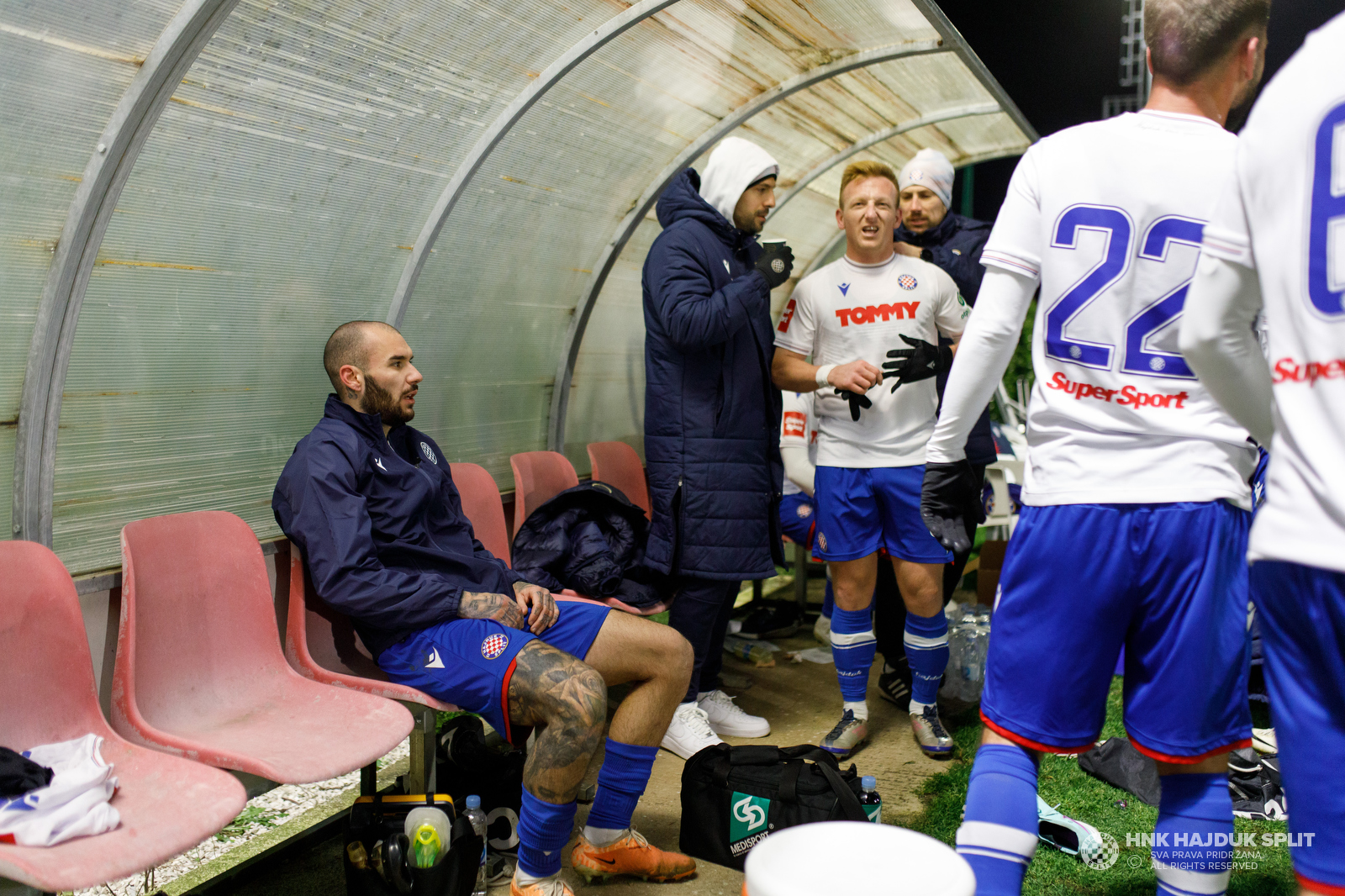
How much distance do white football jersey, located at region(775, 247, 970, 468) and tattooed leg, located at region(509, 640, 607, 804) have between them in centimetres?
167

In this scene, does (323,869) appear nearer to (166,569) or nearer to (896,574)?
(166,569)

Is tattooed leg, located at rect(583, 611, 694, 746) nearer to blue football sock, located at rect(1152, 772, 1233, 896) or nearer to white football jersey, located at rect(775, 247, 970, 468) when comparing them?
white football jersey, located at rect(775, 247, 970, 468)

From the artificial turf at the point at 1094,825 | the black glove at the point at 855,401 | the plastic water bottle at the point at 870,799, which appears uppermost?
the black glove at the point at 855,401

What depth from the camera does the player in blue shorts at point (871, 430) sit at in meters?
3.98

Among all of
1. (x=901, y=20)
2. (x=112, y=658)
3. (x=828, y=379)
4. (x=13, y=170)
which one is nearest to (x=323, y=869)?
(x=112, y=658)

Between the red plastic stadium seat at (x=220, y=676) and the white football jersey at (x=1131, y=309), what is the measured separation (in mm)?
1947

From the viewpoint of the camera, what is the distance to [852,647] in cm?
410

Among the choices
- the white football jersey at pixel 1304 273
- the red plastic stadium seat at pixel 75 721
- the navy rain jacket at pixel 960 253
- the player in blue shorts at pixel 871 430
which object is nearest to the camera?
the white football jersey at pixel 1304 273

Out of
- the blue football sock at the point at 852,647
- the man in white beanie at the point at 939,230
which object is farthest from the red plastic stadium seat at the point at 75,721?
the man in white beanie at the point at 939,230

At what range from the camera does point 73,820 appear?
206cm

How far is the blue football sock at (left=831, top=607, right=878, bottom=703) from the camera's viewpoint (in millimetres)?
4090

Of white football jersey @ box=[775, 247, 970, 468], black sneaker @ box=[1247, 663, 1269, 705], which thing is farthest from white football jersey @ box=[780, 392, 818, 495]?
black sneaker @ box=[1247, 663, 1269, 705]

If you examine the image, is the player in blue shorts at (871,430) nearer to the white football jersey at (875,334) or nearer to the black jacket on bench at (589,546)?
the white football jersey at (875,334)

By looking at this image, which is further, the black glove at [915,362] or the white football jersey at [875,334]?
the white football jersey at [875,334]
